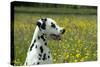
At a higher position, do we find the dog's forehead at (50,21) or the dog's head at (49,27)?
the dog's forehead at (50,21)

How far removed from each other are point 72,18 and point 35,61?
0.47m

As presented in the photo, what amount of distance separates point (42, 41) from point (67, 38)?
0.21 meters

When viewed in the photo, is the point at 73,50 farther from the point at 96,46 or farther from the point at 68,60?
the point at 96,46

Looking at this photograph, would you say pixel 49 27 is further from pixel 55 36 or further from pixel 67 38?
pixel 67 38

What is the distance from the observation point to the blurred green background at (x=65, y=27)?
171 centimetres

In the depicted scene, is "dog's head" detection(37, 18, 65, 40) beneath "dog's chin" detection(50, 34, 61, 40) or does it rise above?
above

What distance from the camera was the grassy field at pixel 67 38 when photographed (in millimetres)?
1713

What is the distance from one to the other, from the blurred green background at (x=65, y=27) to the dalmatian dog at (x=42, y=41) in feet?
0.11

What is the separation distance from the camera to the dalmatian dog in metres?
1.75

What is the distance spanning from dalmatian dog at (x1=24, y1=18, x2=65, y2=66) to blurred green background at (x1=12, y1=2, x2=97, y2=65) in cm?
3

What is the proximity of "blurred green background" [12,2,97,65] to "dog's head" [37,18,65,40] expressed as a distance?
0.04 m
